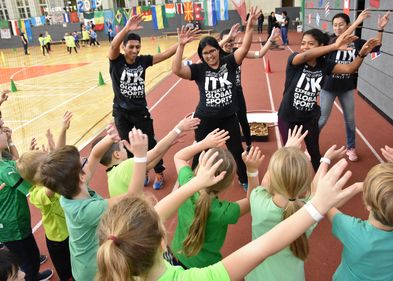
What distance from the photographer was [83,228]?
84.7 inches

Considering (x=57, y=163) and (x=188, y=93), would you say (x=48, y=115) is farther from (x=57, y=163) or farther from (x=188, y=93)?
(x=57, y=163)

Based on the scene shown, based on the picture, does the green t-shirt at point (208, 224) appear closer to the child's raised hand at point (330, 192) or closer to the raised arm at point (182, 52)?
the child's raised hand at point (330, 192)

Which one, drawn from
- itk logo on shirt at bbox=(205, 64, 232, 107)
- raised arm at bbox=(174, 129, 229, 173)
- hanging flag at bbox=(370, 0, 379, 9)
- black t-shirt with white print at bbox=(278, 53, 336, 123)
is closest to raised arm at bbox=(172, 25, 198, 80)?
itk logo on shirt at bbox=(205, 64, 232, 107)

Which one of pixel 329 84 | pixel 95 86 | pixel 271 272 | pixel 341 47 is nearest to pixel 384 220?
pixel 271 272

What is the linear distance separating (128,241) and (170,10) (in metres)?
30.2

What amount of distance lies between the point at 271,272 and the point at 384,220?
0.71 m

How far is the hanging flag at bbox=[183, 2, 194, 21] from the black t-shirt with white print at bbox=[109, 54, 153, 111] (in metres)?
26.6

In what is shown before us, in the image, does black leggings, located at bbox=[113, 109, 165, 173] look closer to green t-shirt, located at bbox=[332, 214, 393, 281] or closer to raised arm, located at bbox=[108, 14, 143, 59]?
raised arm, located at bbox=[108, 14, 143, 59]

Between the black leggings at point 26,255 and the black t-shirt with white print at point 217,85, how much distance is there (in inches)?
89.4

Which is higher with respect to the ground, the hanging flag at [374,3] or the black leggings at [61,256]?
the hanging flag at [374,3]

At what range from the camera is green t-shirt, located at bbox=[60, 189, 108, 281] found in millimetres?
2082

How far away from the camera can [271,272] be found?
2.03m

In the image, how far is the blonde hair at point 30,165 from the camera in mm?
2484

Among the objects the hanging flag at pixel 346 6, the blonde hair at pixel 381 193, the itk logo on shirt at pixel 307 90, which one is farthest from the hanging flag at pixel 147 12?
the blonde hair at pixel 381 193
